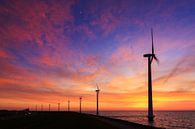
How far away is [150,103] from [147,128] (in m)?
43.5

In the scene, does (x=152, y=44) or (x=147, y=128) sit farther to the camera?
(x=152, y=44)

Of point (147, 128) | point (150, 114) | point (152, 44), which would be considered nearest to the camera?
point (147, 128)

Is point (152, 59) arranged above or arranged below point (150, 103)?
above

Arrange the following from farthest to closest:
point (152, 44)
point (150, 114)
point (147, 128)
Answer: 1. point (150, 114)
2. point (152, 44)
3. point (147, 128)

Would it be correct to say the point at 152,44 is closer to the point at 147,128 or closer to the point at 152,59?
the point at 152,59

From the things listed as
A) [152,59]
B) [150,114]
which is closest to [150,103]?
[150,114]

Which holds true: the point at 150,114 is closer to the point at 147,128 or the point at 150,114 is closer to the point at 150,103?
the point at 150,103

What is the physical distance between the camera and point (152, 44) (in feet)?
291

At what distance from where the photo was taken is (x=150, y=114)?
97688 millimetres

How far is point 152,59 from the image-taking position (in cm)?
9175

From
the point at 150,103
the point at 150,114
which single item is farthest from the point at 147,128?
the point at 150,114

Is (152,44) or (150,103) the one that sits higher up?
(152,44)

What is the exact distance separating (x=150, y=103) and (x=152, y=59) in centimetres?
1331

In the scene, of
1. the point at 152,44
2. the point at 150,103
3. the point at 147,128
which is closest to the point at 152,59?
the point at 152,44
